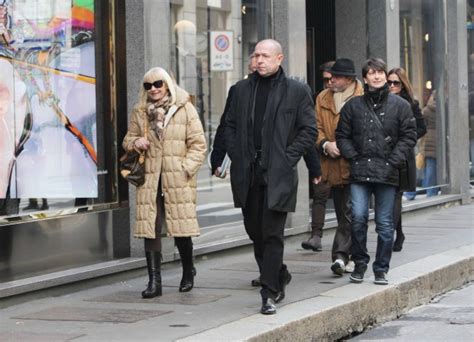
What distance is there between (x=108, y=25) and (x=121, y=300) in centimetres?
267

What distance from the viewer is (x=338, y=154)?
10.1m

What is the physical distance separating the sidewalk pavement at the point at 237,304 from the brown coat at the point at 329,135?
2.84 feet

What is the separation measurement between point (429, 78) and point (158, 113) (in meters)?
9.43

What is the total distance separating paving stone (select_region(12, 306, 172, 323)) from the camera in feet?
26.3

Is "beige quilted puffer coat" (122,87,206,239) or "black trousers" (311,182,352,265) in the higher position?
"beige quilted puffer coat" (122,87,206,239)

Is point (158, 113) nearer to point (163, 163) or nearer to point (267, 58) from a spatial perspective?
point (163, 163)

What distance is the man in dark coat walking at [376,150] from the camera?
A: 9391mm

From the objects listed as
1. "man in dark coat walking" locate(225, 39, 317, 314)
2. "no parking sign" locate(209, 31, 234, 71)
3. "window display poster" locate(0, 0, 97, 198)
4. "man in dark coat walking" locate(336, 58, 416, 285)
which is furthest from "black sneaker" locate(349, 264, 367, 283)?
"no parking sign" locate(209, 31, 234, 71)

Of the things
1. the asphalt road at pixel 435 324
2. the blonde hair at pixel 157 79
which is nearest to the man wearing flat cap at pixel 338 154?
the asphalt road at pixel 435 324

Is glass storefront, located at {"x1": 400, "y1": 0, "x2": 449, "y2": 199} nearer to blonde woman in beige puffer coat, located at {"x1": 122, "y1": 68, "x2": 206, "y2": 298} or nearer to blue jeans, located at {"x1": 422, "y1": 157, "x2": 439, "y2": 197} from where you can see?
blue jeans, located at {"x1": 422, "y1": 157, "x2": 439, "y2": 197}

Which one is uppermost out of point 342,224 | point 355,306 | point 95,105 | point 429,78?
point 429,78

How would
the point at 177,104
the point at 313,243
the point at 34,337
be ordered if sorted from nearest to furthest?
the point at 34,337 → the point at 177,104 → the point at 313,243

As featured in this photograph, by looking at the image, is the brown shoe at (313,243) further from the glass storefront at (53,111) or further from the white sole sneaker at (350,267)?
the glass storefront at (53,111)

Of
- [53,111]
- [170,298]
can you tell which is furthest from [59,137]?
[170,298]
